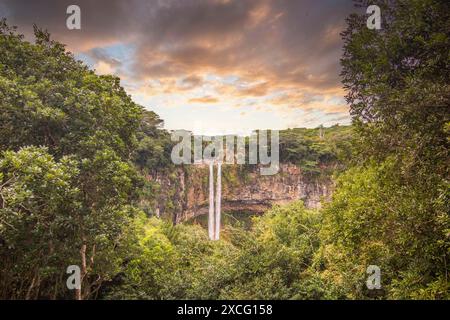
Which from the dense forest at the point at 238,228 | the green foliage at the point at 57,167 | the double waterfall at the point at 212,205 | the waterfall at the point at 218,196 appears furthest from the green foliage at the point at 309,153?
the green foliage at the point at 57,167

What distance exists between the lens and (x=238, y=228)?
47.6 feet

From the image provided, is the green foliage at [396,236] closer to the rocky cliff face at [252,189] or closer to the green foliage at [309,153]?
the rocky cliff face at [252,189]

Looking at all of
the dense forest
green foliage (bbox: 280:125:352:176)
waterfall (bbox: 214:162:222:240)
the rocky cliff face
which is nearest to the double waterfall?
waterfall (bbox: 214:162:222:240)

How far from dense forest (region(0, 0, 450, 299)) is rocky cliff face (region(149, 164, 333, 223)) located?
33081 mm

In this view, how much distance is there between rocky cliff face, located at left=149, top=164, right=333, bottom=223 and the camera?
49.9 m

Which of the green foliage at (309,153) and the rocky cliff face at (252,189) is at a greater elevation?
the green foliage at (309,153)

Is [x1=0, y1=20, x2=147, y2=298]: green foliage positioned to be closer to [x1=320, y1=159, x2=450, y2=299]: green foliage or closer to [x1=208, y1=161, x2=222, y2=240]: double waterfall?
[x1=320, y1=159, x2=450, y2=299]: green foliage

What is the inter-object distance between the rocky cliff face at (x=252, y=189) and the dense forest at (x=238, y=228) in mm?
33081

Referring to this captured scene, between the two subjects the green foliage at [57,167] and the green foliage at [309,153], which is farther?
the green foliage at [309,153]

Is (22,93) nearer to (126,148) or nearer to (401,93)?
(126,148)

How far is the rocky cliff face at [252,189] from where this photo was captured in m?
49.9

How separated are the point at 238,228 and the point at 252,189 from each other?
126ft

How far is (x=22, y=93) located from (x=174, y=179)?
3566cm

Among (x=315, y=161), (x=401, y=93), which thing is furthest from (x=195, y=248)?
(x=315, y=161)
